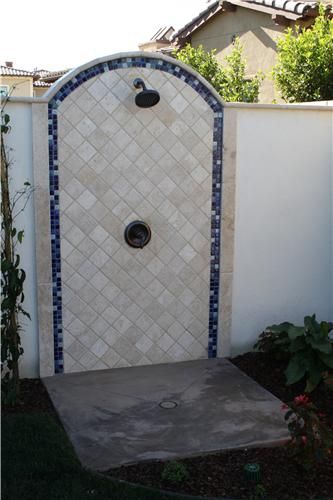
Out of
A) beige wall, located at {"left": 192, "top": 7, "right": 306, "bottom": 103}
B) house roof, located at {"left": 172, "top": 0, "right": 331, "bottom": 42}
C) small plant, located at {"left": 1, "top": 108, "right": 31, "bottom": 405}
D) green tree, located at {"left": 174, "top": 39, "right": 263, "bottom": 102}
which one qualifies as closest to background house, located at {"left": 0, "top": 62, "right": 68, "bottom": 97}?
house roof, located at {"left": 172, "top": 0, "right": 331, "bottom": 42}

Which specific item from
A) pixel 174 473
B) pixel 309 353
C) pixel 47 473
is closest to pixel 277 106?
pixel 309 353

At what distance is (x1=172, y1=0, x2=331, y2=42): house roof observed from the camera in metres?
15.4

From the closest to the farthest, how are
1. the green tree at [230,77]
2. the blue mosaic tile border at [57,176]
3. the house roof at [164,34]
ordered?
1. the blue mosaic tile border at [57,176]
2. the green tree at [230,77]
3. the house roof at [164,34]

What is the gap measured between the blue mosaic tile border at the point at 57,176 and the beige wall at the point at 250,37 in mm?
9616

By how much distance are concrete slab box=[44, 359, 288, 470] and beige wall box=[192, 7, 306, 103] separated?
35.5 ft

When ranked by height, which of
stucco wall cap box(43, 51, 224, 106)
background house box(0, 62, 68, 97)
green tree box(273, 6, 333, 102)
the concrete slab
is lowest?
the concrete slab

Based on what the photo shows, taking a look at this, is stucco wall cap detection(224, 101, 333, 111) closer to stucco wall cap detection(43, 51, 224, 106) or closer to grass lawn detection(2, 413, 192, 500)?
stucco wall cap detection(43, 51, 224, 106)

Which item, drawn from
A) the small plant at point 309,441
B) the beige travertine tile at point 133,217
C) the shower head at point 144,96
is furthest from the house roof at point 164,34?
the small plant at point 309,441

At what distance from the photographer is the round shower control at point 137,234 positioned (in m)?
6.20

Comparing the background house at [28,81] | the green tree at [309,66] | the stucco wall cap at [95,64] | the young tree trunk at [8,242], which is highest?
the background house at [28,81]

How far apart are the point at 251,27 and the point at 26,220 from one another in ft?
44.7

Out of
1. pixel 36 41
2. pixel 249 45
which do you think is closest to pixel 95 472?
pixel 36 41

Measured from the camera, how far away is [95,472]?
4.30m

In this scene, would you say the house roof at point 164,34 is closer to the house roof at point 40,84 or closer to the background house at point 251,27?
the house roof at point 40,84
